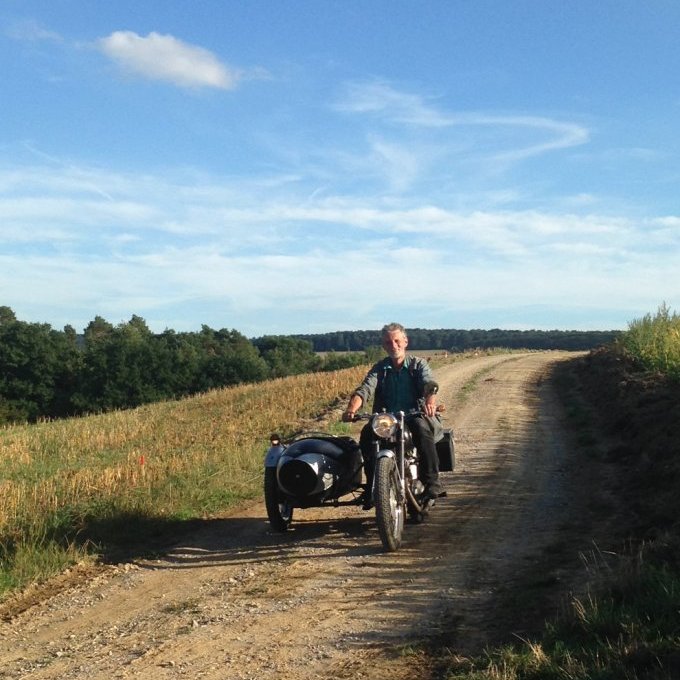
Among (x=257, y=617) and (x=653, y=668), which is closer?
(x=653, y=668)

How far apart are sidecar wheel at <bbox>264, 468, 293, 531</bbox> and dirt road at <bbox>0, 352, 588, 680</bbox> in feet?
0.50

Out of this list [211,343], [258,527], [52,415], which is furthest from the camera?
[211,343]

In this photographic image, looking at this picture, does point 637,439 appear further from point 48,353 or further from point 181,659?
point 48,353

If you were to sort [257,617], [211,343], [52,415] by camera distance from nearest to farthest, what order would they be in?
[257,617]
[52,415]
[211,343]

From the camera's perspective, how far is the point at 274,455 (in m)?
8.42

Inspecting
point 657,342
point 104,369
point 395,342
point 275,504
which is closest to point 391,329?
point 395,342

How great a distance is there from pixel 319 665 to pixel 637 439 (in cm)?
877

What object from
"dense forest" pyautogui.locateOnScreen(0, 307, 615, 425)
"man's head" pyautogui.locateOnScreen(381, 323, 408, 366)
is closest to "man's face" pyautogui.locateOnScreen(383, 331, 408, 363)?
"man's head" pyautogui.locateOnScreen(381, 323, 408, 366)

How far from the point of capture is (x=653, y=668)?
3.94 meters

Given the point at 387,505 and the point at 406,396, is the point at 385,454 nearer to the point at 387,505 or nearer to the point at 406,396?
the point at 387,505

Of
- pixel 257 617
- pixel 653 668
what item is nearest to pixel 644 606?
pixel 653 668

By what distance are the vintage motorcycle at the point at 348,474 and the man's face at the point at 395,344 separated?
69cm

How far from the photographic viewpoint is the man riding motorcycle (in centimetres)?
805

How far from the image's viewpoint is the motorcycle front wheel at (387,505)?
703cm
